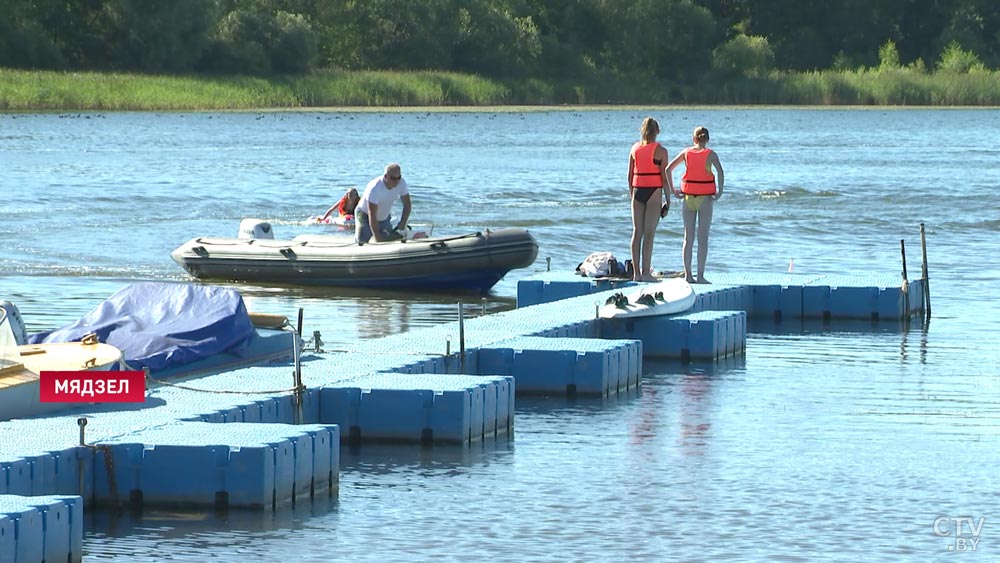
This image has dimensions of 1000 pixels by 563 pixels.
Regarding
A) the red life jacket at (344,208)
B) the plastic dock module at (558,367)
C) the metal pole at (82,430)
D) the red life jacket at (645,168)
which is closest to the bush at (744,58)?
the red life jacket at (344,208)

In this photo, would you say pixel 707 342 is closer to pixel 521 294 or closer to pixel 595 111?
pixel 521 294

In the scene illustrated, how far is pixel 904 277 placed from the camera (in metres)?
17.6

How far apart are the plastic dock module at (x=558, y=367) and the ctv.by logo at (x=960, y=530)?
3.74 meters

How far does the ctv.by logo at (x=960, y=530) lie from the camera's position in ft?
28.7

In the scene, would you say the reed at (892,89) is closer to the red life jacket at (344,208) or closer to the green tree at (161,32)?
the green tree at (161,32)

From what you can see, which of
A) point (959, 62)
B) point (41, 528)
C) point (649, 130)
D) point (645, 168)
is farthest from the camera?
point (959, 62)

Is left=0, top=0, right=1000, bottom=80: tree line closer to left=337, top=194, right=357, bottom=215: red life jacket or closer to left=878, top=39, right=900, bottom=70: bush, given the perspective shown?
left=878, top=39, right=900, bottom=70: bush

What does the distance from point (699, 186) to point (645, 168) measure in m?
0.50

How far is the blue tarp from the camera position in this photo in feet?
39.1

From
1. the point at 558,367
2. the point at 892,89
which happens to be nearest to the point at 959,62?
the point at 892,89

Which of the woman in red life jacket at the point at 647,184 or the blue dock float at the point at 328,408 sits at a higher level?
the woman in red life jacket at the point at 647,184

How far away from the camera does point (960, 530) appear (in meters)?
9.02

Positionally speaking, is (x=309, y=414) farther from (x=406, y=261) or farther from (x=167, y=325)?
(x=406, y=261)

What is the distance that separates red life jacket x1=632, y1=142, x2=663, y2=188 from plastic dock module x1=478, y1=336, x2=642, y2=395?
12.0 ft
